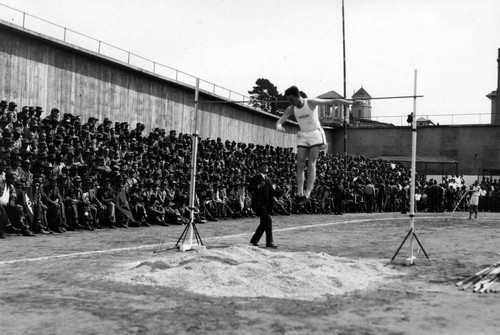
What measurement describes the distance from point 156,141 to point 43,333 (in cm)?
1776

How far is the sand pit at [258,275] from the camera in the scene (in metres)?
8.44

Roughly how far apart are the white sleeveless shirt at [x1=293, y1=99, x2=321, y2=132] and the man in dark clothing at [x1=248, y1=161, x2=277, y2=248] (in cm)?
384

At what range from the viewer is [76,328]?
6148 mm

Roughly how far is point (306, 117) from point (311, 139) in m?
0.41

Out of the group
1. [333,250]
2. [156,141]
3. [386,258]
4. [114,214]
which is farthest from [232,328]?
[156,141]

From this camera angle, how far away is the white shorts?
10281 millimetres

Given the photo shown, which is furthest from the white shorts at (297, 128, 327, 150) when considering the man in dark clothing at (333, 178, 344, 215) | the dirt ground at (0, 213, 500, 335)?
the man in dark clothing at (333, 178, 344, 215)

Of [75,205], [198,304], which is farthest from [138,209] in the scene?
[198,304]

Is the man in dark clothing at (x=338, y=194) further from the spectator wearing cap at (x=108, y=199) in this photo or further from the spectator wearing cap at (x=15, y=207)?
the spectator wearing cap at (x=15, y=207)

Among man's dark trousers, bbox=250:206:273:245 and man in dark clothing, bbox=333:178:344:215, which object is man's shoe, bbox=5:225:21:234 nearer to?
man's dark trousers, bbox=250:206:273:245

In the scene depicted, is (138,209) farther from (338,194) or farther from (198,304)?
(338,194)

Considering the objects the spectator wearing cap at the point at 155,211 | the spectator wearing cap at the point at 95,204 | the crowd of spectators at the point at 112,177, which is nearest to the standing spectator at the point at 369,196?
the crowd of spectators at the point at 112,177

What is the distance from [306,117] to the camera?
1025 centimetres

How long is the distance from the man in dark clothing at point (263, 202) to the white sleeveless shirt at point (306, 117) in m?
3.84
